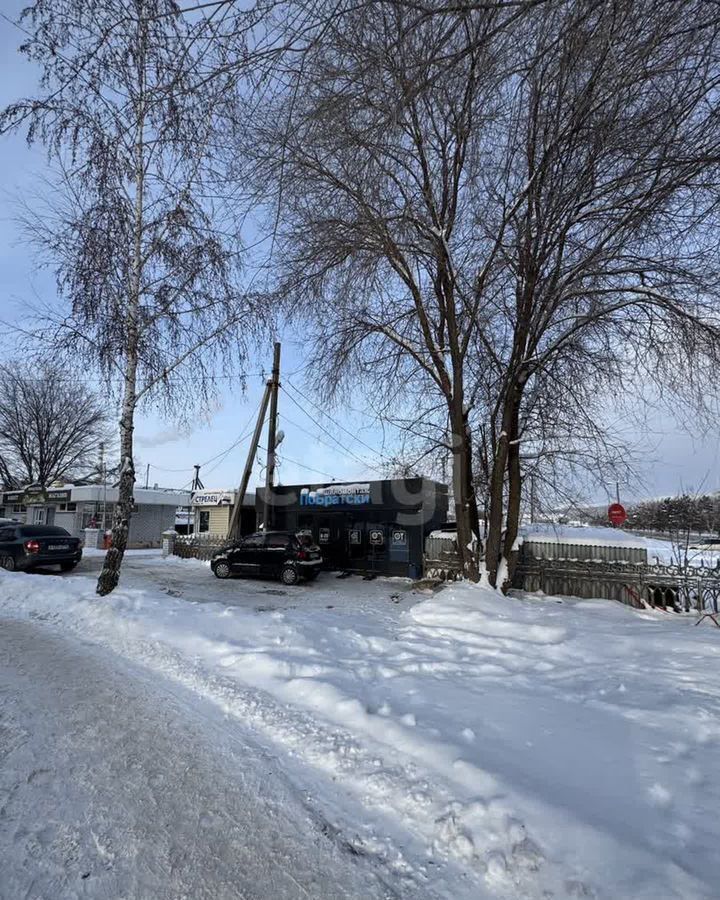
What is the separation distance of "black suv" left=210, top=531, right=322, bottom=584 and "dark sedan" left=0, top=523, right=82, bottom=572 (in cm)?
518

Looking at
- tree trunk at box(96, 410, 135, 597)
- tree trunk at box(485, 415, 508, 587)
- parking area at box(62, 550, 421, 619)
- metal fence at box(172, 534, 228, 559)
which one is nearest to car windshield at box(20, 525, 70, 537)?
parking area at box(62, 550, 421, 619)

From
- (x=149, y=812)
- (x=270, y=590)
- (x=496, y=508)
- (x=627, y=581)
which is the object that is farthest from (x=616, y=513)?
(x=149, y=812)

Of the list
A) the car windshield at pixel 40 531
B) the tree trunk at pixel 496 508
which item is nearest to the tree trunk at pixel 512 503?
the tree trunk at pixel 496 508

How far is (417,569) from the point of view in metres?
17.6

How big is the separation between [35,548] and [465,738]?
1770 cm

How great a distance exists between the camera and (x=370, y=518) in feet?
61.1

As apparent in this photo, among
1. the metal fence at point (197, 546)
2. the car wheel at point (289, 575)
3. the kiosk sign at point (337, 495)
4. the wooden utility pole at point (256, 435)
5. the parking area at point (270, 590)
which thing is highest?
the wooden utility pole at point (256, 435)

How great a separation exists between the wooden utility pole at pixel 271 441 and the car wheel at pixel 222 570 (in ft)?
8.37

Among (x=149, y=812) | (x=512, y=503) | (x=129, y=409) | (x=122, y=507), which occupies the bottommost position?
(x=149, y=812)

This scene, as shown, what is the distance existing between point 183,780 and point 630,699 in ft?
13.0

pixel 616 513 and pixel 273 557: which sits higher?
pixel 616 513

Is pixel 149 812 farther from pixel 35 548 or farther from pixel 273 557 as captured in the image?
pixel 35 548

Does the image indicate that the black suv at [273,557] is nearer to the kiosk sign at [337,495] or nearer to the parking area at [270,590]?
the parking area at [270,590]

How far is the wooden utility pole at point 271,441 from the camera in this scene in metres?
20.4
